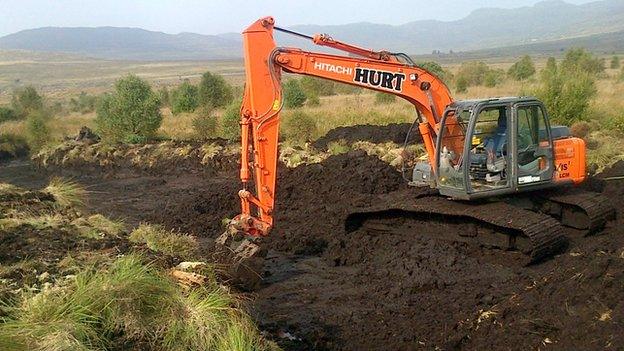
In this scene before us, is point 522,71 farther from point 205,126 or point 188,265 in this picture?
point 188,265

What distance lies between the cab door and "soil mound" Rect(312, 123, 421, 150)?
7.45 metres

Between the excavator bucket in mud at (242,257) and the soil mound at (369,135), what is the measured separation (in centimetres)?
824

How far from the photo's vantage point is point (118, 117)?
2414 centimetres

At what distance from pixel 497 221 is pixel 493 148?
1.24 meters

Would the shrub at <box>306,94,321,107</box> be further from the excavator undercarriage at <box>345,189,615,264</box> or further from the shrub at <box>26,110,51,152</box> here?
the excavator undercarriage at <box>345,189,615,264</box>

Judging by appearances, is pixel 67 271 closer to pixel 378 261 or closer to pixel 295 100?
pixel 378 261

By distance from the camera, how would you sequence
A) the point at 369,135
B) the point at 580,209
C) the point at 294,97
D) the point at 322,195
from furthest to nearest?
1. the point at 294,97
2. the point at 369,135
3. the point at 322,195
4. the point at 580,209

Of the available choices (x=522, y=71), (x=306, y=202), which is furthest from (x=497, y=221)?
(x=522, y=71)

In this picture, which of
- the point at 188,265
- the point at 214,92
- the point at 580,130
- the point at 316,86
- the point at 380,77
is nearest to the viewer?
the point at 188,265

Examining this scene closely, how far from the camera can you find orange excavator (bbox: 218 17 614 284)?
920cm

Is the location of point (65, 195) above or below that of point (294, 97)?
above

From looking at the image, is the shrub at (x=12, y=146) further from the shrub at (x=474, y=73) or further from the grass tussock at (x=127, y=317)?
the shrub at (x=474, y=73)

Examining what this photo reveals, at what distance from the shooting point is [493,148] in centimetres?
939

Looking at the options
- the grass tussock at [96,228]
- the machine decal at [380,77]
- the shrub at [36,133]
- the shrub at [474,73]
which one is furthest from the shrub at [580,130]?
the shrub at [474,73]
